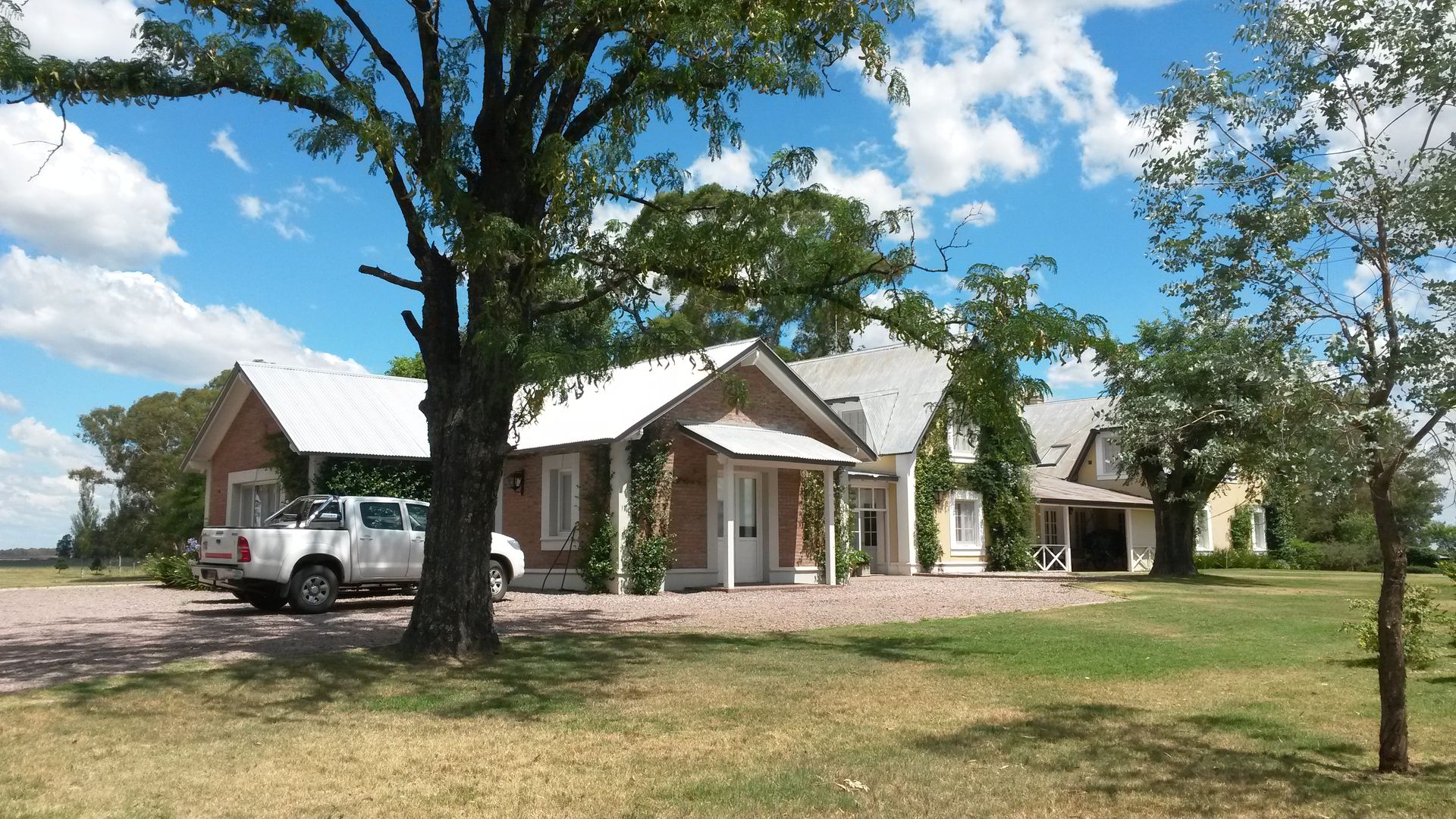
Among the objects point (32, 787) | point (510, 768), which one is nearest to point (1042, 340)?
point (510, 768)

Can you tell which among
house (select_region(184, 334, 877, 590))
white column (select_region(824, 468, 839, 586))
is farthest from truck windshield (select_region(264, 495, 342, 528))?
white column (select_region(824, 468, 839, 586))

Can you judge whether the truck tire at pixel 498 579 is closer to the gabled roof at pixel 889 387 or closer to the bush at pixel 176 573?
the bush at pixel 176 573

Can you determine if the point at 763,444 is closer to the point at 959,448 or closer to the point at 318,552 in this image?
the point at 318,552

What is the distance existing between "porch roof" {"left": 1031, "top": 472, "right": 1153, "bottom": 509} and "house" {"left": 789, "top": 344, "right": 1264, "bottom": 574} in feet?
0.24

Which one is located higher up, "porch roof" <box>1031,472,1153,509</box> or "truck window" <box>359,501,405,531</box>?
"porch roof" <box>1031,472,1153,509</box>

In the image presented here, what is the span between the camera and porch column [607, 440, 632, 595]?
20.2m

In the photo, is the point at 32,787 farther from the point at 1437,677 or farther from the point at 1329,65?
the point at 1437,677

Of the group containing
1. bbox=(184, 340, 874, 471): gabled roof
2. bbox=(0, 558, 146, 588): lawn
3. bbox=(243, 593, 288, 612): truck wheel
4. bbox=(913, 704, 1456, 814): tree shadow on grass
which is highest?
bbox=(184, 340, 874, 471): gabled roof

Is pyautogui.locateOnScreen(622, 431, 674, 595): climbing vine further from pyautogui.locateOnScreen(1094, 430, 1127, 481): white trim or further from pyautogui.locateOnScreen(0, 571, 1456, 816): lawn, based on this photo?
pyautogui.locateOnScreen(1094, 430, 1127, 481): white trim

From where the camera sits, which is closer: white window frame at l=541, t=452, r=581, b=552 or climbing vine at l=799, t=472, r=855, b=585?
white window frame at l=541, t=452, r=581, b=552

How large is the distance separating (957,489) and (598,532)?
14.3m

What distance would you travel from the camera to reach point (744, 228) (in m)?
11.3

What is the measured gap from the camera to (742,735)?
7195mm

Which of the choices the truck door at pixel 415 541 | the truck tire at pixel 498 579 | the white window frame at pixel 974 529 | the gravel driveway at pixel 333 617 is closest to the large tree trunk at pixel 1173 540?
the white window frame at pixel 974 529
